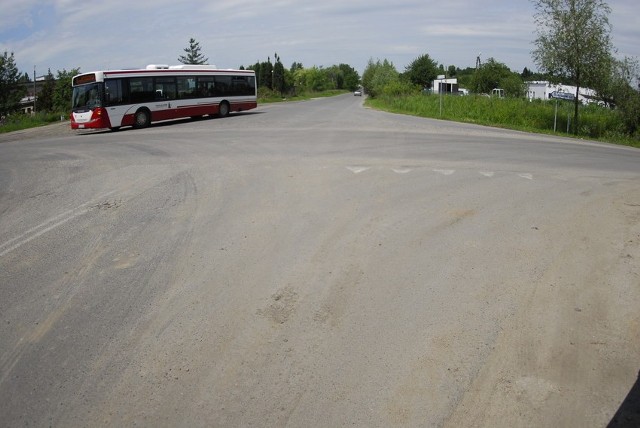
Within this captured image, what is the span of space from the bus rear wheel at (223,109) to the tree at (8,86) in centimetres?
2944

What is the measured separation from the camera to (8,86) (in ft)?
172

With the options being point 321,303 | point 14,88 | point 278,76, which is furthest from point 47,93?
point 321,303

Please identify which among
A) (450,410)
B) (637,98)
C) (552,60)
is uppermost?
(552,60)

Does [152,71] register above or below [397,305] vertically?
above

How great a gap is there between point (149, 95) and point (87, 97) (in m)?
2.99

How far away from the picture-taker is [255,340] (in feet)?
15.3

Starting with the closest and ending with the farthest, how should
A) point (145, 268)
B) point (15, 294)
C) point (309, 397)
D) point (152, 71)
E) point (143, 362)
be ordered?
point (309, 397)
point (143, 362)
point (15, 294)
point (145, 268)
point (152, 71)

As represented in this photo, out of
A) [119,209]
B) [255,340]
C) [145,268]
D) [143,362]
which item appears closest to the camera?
[143,362]

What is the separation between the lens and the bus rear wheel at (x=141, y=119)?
2673cm

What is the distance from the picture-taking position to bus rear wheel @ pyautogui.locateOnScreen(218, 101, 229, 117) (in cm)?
3269

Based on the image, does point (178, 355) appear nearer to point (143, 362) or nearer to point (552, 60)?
point (143, 362)

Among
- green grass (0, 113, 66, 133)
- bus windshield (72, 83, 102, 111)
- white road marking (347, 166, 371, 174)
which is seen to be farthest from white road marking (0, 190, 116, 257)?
green grass (0, 113, 66, 133)

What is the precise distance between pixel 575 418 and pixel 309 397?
1.74 metres

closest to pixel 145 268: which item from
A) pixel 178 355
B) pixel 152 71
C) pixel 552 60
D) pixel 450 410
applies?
pixel 178 355
